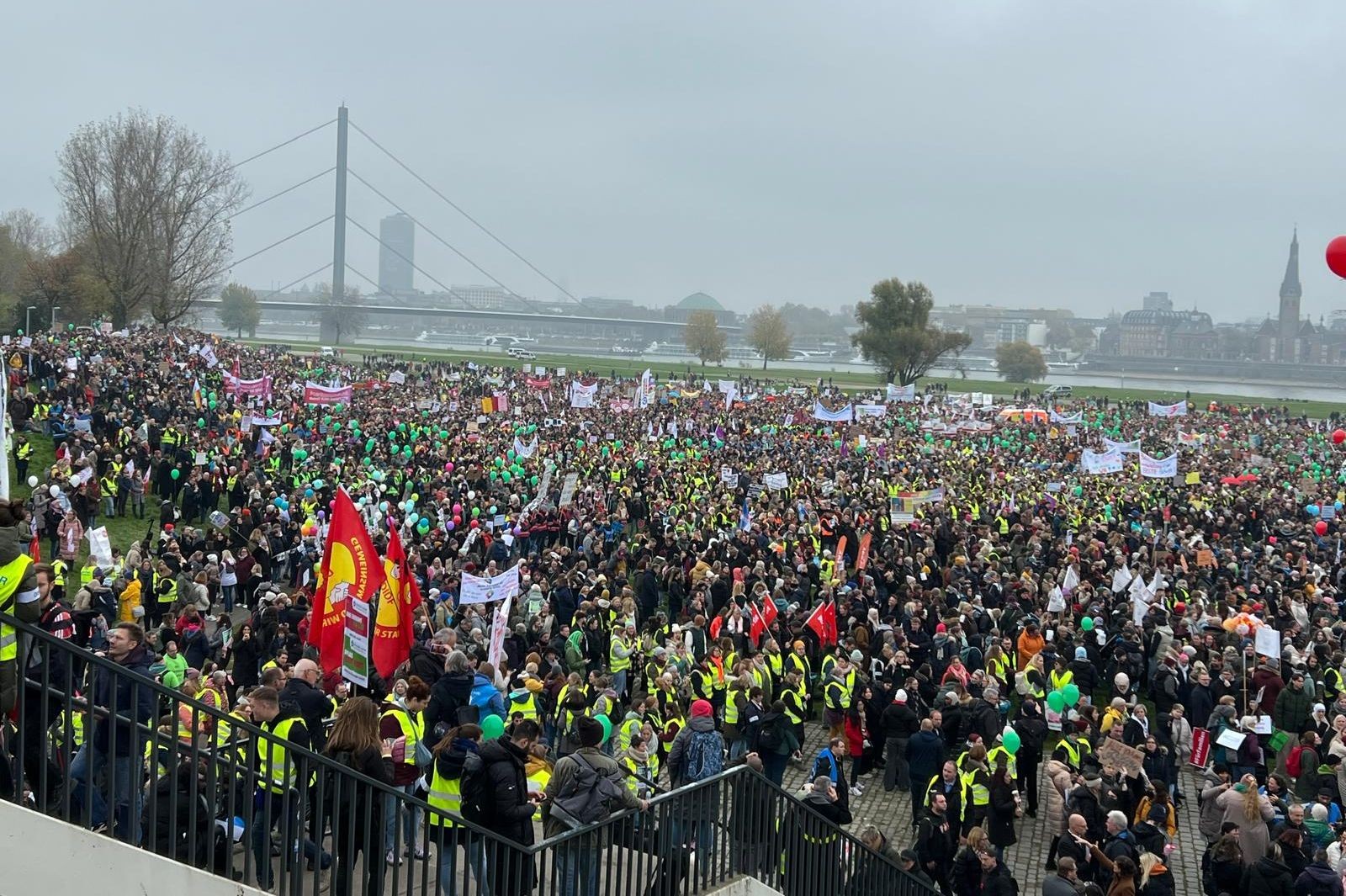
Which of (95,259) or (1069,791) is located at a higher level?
(95,259)

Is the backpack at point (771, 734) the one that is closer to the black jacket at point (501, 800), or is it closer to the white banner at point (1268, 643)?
the black jacket at point (501, 800)

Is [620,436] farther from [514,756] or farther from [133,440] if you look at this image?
[514,756]

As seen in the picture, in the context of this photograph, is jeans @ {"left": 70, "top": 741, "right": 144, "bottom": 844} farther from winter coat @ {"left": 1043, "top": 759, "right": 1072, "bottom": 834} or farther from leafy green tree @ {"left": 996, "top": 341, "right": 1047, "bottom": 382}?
leafy green tree @ {"left": 996, "top": 341, "right": 1047, "bottom": 382}

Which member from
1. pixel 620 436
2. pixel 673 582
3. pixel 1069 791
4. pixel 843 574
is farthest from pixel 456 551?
pixel 620 436

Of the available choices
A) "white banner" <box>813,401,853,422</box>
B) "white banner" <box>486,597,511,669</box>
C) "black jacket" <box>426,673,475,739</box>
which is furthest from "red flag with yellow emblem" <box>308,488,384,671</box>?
"white banner" <box>813,401,853,422</box>

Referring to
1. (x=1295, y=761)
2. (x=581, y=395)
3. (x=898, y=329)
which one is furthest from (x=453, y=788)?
(x=898, y=329)

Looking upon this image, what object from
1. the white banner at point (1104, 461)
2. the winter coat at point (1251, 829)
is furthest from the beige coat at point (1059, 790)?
the white banner at point (1104, 461)
